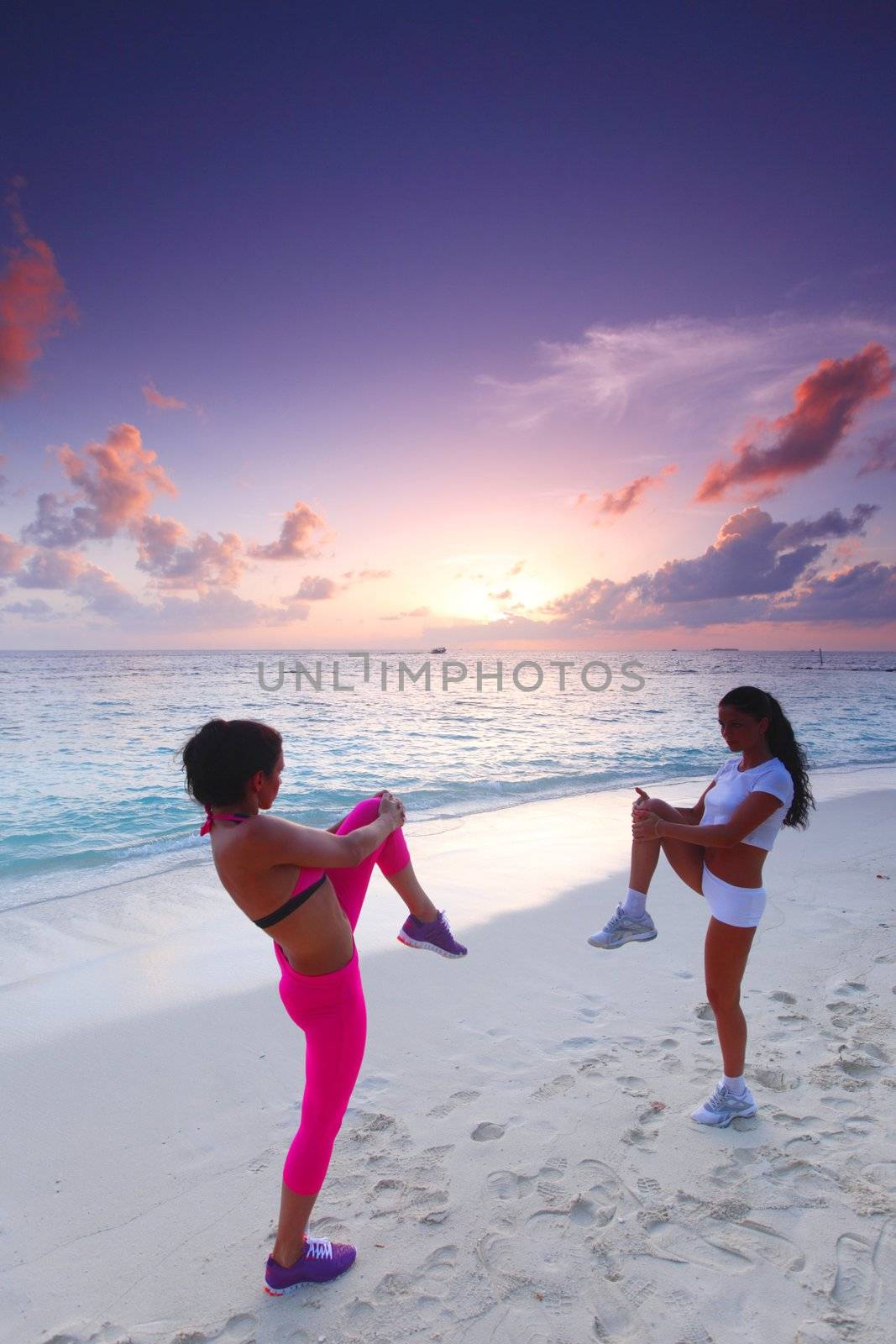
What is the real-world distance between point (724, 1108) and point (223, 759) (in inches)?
118

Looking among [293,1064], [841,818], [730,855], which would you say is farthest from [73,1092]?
[841,818]

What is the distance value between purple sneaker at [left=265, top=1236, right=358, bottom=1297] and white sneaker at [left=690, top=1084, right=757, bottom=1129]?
5.81 feet

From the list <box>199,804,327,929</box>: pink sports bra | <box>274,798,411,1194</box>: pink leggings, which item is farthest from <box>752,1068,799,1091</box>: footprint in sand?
<box>199,804,327,929</box>: pink sports bra

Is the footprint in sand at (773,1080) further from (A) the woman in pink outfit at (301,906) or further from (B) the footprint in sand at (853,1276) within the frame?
(A) the woman in pink outfit at (301,906)

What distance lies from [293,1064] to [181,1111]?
668mm

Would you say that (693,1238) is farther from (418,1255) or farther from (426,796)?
(426,796)

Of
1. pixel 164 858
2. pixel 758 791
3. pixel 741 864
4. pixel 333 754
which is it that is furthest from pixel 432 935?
pixel 333 754

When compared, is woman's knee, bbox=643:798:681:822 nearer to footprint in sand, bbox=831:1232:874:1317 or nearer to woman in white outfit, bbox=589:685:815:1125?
woman in white outfit, bbox=589:685:815:1125

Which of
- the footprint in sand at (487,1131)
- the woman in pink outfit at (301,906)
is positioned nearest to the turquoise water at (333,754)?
the footprint in sand at (487,1131)

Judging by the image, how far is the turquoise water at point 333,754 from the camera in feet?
34.3

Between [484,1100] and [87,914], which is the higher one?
[484,1100]

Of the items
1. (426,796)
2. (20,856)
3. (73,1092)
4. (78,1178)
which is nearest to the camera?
(78,1178)

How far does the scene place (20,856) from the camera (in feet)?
31.7

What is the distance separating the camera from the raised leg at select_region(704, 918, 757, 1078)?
3352 millimetres
